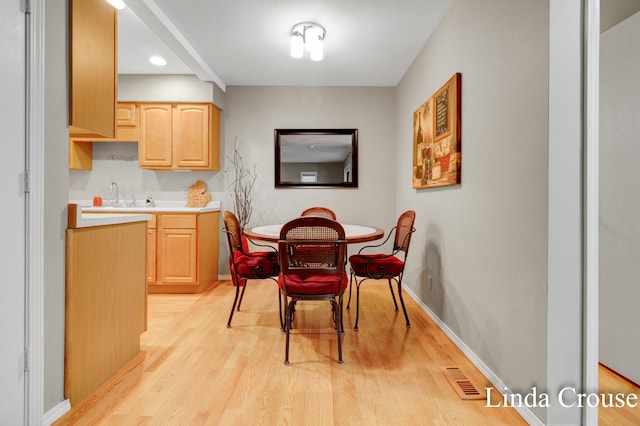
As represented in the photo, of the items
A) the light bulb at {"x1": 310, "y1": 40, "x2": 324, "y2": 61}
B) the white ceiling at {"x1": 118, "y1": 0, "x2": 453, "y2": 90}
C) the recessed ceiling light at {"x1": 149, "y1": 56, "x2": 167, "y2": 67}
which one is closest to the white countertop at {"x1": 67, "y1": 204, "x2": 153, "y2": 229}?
the white ceiling at {"x1": 118, "y1": 0, "x2": 453, "y2": 90}

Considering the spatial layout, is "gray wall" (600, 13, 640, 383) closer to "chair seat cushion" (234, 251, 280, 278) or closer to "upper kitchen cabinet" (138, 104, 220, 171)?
"chair seat cushion" (234, 251, 280, 278)

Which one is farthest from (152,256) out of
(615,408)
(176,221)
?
(615,408)

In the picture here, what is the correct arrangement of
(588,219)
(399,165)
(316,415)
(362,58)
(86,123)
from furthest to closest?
(399,165)
(362,58)
(86,123)
(316,415)
(588,219)

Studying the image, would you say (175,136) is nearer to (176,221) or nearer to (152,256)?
(176,221)

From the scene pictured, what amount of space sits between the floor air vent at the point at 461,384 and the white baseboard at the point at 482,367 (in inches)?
4.4

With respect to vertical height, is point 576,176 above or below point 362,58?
below

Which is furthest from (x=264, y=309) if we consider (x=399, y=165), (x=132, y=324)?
(x=399, y=165)

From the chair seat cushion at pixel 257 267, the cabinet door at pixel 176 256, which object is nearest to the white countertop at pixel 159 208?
the cabinet door at pixel 176 256

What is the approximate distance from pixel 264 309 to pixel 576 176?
264cm

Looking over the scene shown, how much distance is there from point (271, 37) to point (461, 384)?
10.1 feet

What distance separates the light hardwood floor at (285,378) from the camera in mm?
1608

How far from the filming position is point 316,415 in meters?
1.62

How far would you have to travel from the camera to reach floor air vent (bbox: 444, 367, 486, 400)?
1.78 meters

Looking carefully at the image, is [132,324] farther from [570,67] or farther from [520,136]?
[570,67]
